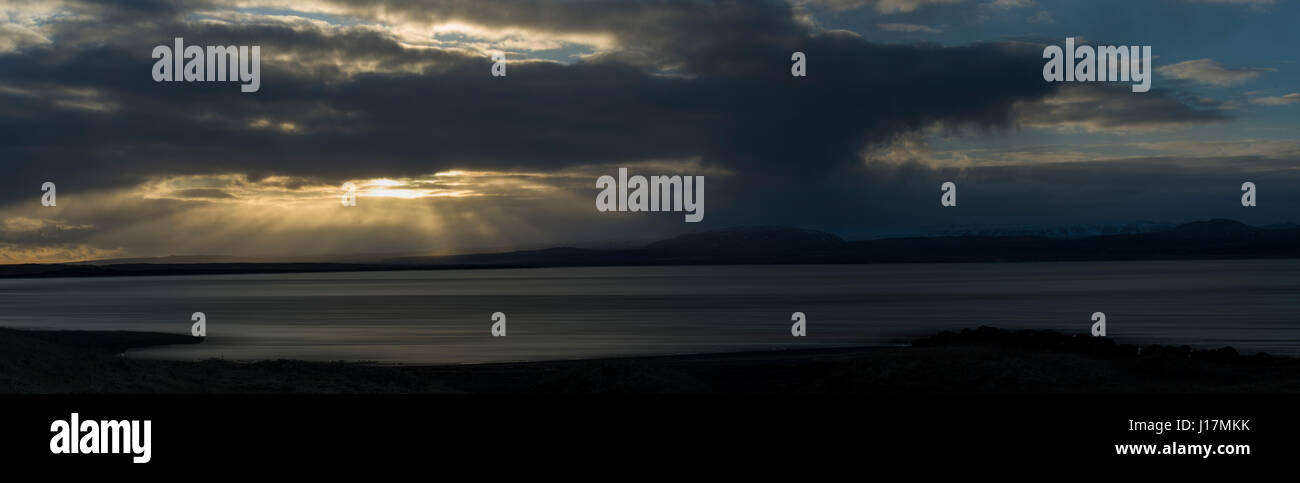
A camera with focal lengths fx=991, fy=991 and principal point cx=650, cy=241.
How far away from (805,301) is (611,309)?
24.9 m

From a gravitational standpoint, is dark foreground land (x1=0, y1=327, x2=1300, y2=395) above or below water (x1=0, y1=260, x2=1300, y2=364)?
above

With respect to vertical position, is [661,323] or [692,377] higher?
[692,377]

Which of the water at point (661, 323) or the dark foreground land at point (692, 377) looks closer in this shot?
the dark foreground land at point (692, 377)

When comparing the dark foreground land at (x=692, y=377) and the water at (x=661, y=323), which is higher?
the dark foreground land at (x=692, y=377)

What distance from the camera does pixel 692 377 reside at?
28109mm

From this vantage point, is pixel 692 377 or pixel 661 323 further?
pixel 661 323

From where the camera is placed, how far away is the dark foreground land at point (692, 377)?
2269 cm

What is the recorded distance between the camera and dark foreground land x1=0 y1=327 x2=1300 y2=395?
22.7 m
